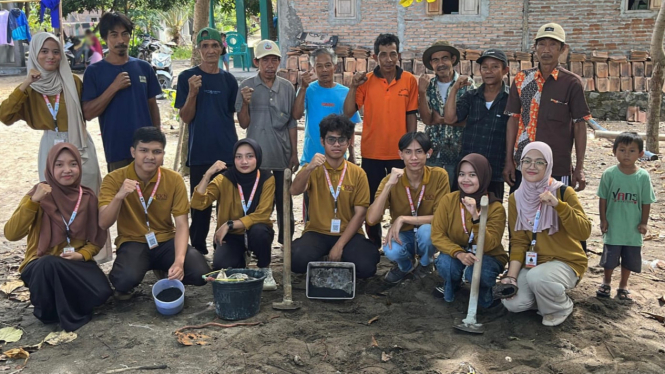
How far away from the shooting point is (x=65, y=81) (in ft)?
17.2

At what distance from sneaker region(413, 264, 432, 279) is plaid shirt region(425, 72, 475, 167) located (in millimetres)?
946

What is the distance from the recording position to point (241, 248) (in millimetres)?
5230

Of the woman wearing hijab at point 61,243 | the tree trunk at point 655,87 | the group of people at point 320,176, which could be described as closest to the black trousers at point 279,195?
the group of people at point 320,176

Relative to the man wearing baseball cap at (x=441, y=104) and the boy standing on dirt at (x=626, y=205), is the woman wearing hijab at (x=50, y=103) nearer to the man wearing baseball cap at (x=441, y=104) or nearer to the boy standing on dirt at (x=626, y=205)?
the man wearing baseball cap at (x=441, y=104)

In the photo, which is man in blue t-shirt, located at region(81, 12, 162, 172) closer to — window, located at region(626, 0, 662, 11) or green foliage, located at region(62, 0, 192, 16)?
window, located at region(626, 0, 662, 11)

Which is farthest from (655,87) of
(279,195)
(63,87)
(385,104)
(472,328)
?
(63,87)

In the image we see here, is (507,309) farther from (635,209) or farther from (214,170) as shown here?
(214,170)

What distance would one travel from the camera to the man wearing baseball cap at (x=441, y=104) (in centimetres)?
555

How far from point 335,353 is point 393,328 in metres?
0.59

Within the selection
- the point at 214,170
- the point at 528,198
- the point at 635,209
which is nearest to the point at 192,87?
the point at 214,170

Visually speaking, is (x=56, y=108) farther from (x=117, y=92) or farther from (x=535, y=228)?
(x=535, y=228)

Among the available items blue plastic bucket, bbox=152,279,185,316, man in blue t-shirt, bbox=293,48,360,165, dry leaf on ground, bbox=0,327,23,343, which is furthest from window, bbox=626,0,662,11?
dry leaf on ground, bbox=0,327,23,343

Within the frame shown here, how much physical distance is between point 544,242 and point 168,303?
269 cm

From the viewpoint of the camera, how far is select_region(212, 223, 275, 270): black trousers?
16.7 feet
